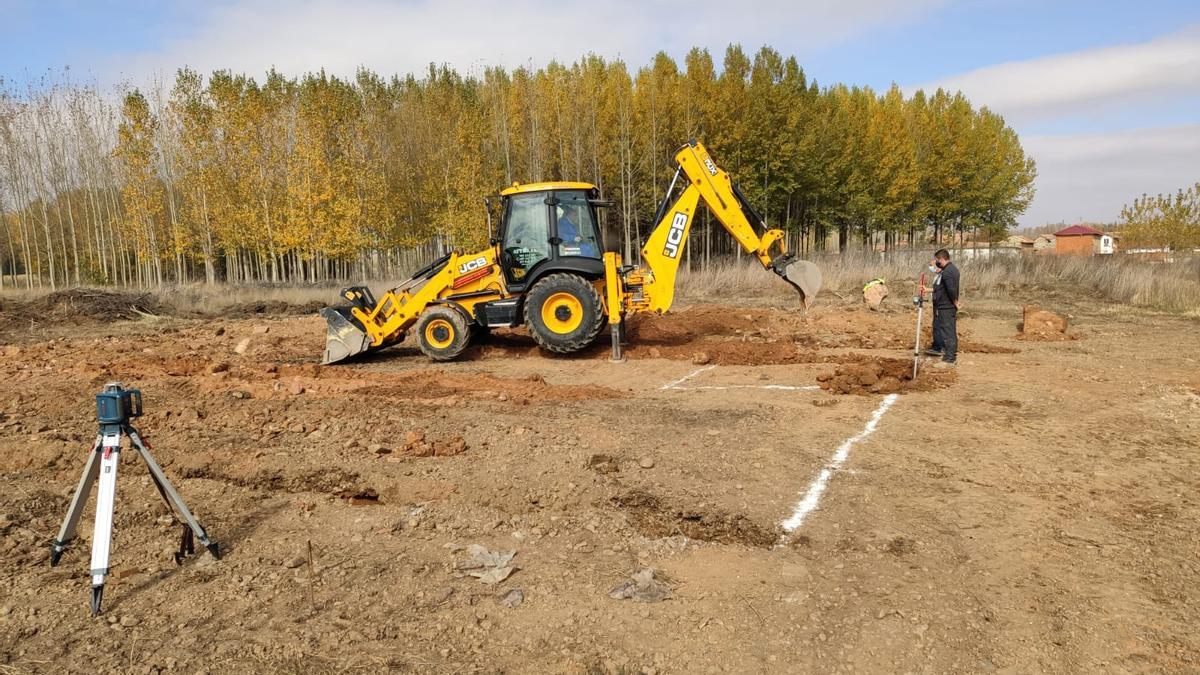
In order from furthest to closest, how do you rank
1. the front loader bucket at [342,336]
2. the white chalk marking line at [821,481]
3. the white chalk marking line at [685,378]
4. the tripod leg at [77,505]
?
the front loader bucket at [342,336] → the white chalk marking line at [685,378] → the white chalk marking line at [821,481] → the tripod leg at [77,505]

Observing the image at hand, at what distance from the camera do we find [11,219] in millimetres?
35094

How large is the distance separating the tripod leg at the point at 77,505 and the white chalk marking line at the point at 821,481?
399cm

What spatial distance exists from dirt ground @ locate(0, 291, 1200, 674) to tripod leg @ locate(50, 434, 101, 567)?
159mm

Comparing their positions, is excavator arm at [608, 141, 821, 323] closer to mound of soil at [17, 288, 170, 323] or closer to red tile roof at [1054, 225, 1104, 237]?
mound of soil at [17, 288, 170, 323]

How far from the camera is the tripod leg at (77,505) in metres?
3.97

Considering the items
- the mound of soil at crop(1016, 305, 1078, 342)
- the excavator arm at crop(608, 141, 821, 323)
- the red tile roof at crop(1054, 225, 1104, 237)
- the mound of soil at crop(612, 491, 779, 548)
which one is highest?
the red tile roof at crop(1054, 225, 1104, 237)

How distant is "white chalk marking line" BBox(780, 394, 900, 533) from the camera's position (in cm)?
504

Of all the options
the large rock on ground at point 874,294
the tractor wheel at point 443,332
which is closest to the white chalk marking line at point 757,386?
the tractor wheel at point 443,332

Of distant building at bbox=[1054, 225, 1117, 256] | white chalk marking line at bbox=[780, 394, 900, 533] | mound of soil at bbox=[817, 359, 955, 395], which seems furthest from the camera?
distant building at bbox=[1054, 225, 1117, 256]

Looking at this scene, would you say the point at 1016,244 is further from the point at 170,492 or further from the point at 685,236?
the point at 170,492

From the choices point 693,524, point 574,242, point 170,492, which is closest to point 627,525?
point 693,524

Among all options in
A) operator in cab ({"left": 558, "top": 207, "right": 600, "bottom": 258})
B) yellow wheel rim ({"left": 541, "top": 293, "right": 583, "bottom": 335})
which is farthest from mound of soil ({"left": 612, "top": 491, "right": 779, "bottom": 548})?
operator in cab ({"left": 558, "top": 207, "right": 600, "bottom": 258})

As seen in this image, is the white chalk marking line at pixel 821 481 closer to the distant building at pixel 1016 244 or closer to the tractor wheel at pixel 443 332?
the tractor wheel at pixel 443 332

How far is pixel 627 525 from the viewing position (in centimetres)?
500
